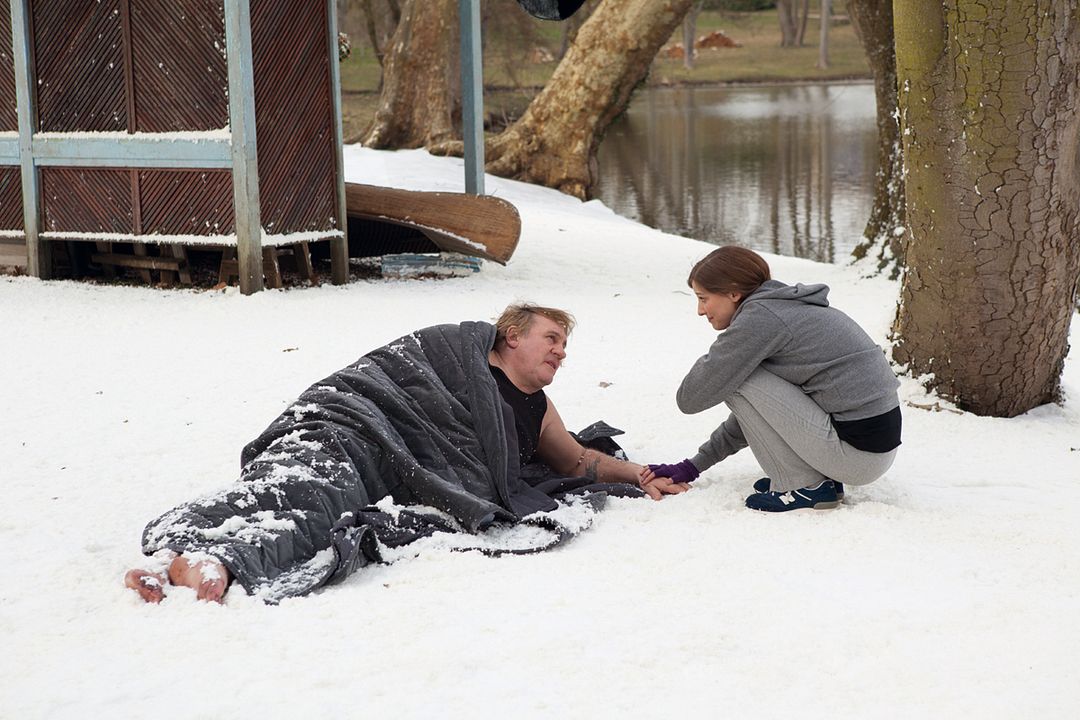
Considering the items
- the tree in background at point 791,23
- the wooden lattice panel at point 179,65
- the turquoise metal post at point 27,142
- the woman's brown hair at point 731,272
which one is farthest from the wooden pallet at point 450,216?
the tree in background at point 791,23

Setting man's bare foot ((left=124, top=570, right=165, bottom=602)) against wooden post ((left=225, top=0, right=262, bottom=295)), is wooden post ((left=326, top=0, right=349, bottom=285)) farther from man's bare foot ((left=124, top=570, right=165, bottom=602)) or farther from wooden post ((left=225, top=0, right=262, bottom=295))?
man's bare foot ((left=124, top=570, right=165, bottom=602))

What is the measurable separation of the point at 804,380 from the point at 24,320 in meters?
5.38

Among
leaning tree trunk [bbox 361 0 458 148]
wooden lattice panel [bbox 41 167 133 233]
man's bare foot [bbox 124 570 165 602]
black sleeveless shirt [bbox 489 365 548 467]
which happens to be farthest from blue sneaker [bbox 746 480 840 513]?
leaning tree trunk [bbox 361 0 458 148]

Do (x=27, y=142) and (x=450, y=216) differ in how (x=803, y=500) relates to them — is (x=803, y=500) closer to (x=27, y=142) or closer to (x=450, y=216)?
(x=450, y=216)

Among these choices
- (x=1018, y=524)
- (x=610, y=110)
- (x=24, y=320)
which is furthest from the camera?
(x=610, y=110)

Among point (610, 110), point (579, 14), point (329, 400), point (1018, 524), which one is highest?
point (579, 14)

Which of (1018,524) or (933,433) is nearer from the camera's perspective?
(1018,524)

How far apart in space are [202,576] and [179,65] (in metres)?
5.74

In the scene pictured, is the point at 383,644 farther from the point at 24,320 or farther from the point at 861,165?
the point at 861,165

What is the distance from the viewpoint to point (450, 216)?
8.92m

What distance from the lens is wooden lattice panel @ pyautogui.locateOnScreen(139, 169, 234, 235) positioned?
811cm

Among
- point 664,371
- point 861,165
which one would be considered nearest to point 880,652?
point 664,371

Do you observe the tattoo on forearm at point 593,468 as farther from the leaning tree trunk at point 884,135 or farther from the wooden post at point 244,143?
the leaning tree trunk at point 884,135

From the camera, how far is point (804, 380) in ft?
12.7
